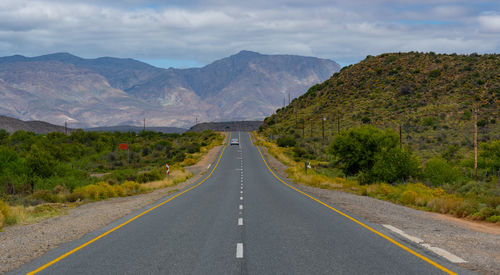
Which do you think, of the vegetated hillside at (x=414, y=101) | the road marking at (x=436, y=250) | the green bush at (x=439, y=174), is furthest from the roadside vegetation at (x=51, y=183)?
the vegetated hillside at (x=414, y=101)

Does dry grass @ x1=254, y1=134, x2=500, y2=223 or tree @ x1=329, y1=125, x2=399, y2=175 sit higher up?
tree @ x1=329, y1=125, x2=399, y2=175

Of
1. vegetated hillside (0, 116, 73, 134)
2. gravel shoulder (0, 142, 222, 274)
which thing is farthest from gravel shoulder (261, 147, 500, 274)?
vegetated hillside (0, 116, 73, 134)

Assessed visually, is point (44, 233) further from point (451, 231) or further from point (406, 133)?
point (406, 133)

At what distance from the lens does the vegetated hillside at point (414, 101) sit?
230 feet

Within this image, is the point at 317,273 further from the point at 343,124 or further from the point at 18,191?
the point at 343,124

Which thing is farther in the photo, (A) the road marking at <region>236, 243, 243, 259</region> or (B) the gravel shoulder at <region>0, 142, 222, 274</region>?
(B) the gravel shoulder at <region>0, 142, 222, 274</region>

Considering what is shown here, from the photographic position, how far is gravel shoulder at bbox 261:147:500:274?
870cm

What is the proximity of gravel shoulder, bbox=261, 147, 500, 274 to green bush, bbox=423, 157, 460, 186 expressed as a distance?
54.8 ft

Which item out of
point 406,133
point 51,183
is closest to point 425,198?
point 51,183

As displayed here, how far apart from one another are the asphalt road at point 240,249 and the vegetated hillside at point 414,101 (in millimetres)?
42471

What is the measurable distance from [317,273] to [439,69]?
10988 cm

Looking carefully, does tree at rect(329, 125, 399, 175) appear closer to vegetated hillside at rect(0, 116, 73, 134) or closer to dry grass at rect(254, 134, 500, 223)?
dry grass at rect(254, 134, 500, 223)

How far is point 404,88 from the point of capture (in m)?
102

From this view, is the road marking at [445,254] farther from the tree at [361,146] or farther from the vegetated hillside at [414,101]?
the vegetated hillside at [414,101]
